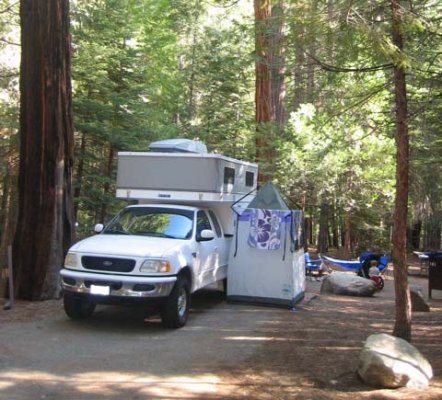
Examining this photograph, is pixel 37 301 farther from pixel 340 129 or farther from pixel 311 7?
pixel 340 129

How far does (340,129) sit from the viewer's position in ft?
59.3

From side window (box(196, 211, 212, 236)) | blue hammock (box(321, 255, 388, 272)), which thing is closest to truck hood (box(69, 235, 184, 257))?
side window (box(196, 211, 212, 236))

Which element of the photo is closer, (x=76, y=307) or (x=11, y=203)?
(x=76, y=307)

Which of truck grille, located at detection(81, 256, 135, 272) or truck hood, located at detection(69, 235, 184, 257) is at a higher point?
truck hood, located at detection(69, 235, 184, 257)

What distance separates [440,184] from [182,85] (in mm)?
12288

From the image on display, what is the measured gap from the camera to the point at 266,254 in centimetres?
1106

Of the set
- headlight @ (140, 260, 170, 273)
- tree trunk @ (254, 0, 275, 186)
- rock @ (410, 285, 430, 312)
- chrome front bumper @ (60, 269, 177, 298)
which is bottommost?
rock @ (410, 285, 430, 312)

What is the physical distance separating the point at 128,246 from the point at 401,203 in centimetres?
397

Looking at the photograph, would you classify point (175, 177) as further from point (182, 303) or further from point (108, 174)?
point (108, 174)

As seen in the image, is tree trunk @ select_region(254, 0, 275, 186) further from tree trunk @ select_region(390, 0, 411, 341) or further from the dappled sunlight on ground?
the dappled sunlight on ground

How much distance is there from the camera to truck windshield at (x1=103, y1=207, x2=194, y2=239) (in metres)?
9.55

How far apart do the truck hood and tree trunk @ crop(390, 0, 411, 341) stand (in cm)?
331

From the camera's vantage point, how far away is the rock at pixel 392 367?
5688 millimetres

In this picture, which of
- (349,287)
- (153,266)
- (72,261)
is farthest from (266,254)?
(349,287)
